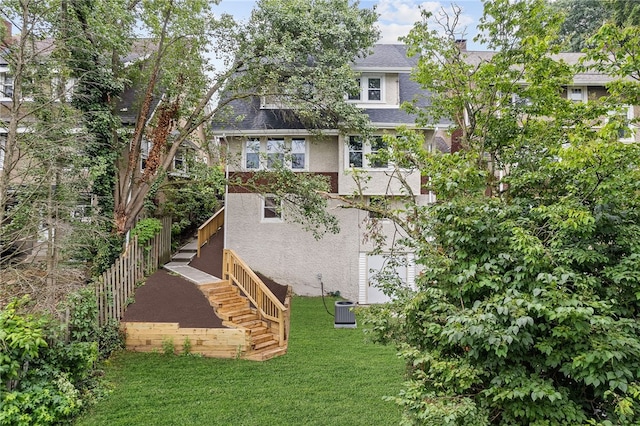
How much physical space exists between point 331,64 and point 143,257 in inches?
313

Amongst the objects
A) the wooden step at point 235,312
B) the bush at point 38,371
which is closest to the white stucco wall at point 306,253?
the wooden step at point 235,312

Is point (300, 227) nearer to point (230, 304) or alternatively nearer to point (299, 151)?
point (299, 151)

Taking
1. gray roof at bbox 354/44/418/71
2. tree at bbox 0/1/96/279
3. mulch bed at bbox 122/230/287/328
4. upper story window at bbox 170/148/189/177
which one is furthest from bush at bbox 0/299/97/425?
gray roof at bbox 354/44/418/71

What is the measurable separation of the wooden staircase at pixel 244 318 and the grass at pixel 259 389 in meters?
0.34

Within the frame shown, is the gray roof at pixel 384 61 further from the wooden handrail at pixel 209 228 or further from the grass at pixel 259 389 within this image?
the grass at pixel 259 389

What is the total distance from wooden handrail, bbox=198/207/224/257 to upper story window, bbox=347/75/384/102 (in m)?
7.41

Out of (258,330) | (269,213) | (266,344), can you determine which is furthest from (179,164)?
(266,344)

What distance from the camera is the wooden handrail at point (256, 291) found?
29.1 feet

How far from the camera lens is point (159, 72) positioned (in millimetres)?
11117

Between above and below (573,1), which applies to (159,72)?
below

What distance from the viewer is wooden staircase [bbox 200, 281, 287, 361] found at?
833cm

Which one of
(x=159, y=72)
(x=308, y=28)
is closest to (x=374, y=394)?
(x=308, y=28)

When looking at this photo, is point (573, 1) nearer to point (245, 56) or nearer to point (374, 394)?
point (245, 56)

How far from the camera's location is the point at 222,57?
11203mm
